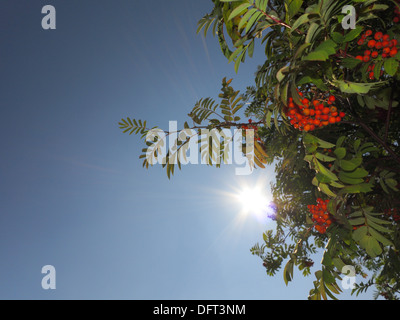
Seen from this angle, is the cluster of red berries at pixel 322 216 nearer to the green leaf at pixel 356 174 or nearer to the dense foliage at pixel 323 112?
the dense foliage at pixel 323 112

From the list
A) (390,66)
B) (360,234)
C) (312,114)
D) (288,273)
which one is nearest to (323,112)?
(312,114)

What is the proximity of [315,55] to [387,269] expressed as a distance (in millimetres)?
2992

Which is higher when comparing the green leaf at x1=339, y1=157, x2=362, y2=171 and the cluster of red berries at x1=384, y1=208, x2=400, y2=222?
the green leaf at x1=339, y1=157, x2=362, y2=171

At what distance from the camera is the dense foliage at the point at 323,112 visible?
136cm

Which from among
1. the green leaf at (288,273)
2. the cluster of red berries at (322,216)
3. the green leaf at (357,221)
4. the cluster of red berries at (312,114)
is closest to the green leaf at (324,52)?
the cluster of red berries at (312,114)

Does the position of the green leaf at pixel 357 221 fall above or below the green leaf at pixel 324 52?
below

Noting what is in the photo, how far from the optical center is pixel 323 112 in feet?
6.08

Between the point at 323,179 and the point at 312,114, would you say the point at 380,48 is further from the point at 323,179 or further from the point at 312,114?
the point at 323,179

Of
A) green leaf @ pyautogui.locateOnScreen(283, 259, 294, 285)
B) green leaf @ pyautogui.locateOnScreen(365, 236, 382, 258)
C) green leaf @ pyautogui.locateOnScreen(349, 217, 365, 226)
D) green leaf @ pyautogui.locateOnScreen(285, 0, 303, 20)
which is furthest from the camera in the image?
green leaf @ pyautogui.locateOnScreen(283, 259, 294, 285)

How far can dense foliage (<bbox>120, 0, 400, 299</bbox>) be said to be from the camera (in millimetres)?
1362

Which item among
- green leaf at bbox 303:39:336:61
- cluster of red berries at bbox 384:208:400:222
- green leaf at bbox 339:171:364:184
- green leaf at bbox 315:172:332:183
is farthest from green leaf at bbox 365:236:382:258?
green leaf at bbox 303:39:336:61

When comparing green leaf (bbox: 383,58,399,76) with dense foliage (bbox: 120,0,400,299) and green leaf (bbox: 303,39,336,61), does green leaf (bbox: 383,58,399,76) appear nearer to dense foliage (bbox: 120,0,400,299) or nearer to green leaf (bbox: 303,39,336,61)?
dense foliage (bbox: 120,0,400,299)
